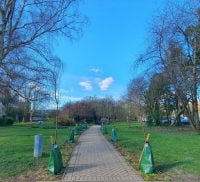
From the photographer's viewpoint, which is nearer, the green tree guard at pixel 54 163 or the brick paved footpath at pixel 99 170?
the brick paved footpath at pixel 99 170

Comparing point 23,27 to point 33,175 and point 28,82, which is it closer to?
point 28,82

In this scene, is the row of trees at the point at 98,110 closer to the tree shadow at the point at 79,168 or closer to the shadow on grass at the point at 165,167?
the tree shadow at the point at 79,168

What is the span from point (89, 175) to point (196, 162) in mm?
4336

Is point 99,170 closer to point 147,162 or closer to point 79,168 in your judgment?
point 79,168

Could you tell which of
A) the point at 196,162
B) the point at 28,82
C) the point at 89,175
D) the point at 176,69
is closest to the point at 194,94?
the point at 176,69

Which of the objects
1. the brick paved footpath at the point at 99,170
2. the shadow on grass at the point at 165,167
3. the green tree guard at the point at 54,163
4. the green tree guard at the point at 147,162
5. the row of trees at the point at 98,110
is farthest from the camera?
the row of trees at the point at 98,110

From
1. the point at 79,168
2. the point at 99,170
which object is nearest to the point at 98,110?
the point at 79,168

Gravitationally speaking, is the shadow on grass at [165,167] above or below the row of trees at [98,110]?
below

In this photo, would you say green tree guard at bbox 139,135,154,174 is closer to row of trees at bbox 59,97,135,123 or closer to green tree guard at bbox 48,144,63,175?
green tree guard at bbox 48,144,63,175

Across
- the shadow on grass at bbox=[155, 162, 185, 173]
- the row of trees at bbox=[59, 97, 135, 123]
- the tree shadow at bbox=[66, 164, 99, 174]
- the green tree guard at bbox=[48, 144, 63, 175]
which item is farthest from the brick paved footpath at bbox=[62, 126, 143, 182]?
the row of trees at bbox=[59, 97, 135, 123]

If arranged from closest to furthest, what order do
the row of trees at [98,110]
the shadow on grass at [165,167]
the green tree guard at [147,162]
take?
the green tree guard at [147,162], the shadow on grass at [165,167], the row of trees at [98,110]

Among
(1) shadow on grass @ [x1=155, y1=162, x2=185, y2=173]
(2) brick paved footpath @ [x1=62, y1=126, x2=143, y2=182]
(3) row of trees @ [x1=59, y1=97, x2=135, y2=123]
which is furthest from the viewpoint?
(3) row of trees @ [x1=59, y1=97, x2=135, y2=123]

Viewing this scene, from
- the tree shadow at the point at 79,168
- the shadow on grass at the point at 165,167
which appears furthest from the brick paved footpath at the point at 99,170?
the shadow on grass at the point at 165,167

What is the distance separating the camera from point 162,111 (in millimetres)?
61625
